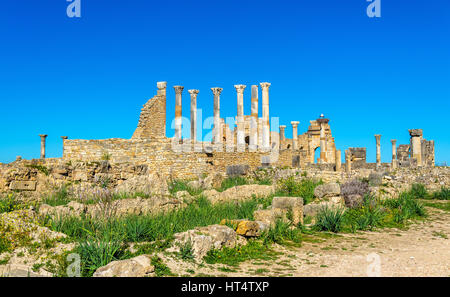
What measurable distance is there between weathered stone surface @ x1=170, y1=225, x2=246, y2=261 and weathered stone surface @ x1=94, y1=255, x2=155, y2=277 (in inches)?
47.6

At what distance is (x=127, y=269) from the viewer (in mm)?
5723

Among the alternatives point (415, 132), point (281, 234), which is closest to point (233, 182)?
point (281, 234)

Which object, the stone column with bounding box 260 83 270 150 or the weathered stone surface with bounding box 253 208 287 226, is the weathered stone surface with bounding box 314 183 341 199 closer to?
the weathered stone surface with bounding box 253 208 287 226

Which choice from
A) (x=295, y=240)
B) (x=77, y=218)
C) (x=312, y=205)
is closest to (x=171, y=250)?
(x=77, y=218)

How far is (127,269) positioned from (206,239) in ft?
7.36

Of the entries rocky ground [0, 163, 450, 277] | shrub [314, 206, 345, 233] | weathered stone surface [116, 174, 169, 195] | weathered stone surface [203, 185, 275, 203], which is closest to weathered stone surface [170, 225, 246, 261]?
rocky ground [0, 163, 450, 277]

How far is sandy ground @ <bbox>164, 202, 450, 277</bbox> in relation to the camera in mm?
6758

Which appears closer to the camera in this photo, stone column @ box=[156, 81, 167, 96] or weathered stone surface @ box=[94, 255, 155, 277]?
weathered stone surface @ box=[94, 255, 155, 277]

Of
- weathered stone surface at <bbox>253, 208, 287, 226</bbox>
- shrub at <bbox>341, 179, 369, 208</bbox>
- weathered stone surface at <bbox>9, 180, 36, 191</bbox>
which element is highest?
weathered stone surface at <bbox>9, 180, 36, 191</bbox>

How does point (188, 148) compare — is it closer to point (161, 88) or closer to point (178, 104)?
point (161, 88)

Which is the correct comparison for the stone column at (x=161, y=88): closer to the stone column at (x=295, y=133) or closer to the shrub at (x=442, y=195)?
the shrub at (x=442, y=195)

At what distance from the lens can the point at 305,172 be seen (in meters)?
18.2
